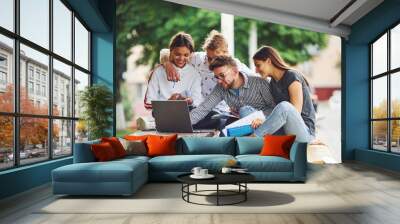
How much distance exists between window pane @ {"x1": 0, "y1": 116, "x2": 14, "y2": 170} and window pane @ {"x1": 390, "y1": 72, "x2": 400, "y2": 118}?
24.0ft

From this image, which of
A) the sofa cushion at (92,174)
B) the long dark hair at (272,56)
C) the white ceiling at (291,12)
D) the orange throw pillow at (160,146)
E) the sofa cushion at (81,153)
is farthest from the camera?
the long dark hair at (272,56)

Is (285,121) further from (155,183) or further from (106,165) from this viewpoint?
(106,165)

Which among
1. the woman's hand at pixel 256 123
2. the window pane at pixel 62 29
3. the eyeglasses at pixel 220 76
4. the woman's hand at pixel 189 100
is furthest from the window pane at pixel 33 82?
the woman's hand at pixel 256 123

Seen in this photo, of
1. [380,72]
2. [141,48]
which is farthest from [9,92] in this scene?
[380,72]

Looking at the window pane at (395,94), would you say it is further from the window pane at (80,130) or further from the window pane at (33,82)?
the window pane at (33,82)

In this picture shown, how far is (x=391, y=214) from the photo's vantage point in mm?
4441

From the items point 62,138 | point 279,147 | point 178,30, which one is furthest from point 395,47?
point 62,138

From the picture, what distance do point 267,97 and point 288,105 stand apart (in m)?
0.55

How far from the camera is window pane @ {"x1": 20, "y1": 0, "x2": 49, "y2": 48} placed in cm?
612

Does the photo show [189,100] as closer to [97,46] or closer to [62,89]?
[97,46]

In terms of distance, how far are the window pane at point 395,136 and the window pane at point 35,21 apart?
23.0ft

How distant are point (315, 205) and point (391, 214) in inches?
32.2

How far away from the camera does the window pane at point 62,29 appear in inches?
292

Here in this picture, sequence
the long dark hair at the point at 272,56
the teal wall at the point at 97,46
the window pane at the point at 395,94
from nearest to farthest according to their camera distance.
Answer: the teal wall at the point at 97,46 < the window pane at the point at 395,94 < the long dark hair at the point at 272,56
